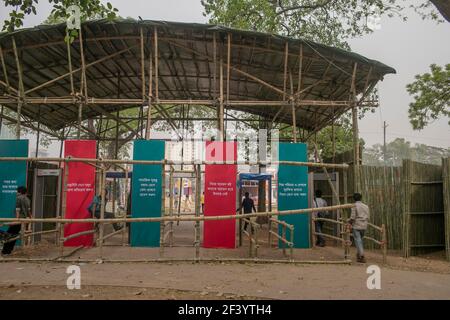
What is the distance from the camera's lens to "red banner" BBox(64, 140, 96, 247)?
1010cm

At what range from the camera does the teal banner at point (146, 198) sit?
10.2 m

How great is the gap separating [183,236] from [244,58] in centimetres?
593

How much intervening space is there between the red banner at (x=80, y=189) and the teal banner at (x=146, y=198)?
1042 millimetres

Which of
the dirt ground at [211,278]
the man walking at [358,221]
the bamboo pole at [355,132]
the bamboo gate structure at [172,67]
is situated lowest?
the dirt ground at [211,278]

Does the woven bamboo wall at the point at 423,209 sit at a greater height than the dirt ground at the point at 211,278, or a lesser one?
greater

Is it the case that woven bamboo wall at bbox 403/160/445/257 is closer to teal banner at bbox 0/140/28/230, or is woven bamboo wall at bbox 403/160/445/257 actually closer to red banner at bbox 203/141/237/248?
red banner at bbox 203/141/237/248

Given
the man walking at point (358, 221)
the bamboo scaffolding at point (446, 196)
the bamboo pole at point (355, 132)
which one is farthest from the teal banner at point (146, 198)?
the bamboo scaffolding at point (446, 196)

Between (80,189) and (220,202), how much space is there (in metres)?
3.41

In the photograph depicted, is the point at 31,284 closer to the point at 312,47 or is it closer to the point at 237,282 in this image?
the point at 237,282

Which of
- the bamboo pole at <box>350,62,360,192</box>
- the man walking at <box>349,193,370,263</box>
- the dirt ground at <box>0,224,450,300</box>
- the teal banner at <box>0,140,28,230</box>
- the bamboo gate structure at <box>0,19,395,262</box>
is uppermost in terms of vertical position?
the bamboo gate structure at <box>0,19,395,262</box>

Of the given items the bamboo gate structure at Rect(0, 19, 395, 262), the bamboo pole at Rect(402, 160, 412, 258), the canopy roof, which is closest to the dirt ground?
the bamboo pole at Rect(402, 160, 412, 258)

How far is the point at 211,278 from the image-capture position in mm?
6887

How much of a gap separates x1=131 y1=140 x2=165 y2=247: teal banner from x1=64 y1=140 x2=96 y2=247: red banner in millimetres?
1042

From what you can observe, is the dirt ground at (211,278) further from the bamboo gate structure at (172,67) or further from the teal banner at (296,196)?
the bamboo gate structure at (172,67)
